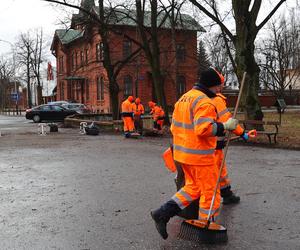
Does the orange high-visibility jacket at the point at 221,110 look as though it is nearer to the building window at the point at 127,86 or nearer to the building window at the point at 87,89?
the building window at the point at 127,86

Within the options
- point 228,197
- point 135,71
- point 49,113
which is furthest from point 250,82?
point 135,71

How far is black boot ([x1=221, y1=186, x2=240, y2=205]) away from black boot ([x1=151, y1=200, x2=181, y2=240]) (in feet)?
6.19

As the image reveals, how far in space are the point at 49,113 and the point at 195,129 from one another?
34231 mm

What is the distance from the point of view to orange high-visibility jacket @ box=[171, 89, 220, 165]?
16.2ft

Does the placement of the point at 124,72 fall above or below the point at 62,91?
above

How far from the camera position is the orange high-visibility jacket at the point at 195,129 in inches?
195

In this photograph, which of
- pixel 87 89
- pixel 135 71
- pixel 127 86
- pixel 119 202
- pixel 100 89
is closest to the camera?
pixel 119 202

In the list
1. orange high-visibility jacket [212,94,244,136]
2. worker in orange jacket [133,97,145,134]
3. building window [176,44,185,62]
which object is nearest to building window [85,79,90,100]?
building window [176,44,185,62]

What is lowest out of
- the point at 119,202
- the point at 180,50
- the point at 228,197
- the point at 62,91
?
the point at 119,202

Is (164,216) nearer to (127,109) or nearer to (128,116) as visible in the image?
(128,116)

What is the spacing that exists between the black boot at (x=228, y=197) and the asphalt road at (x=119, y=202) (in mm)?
160

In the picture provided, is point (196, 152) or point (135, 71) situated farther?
point (135, 71)

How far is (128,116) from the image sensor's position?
19.2 metres

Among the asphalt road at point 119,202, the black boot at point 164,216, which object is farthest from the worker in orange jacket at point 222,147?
the black boot at point 164,216
